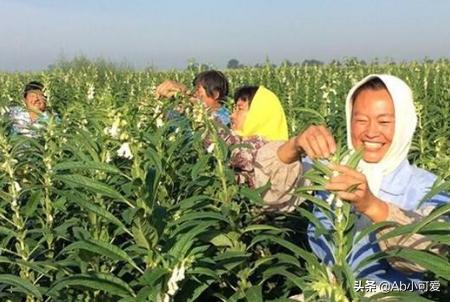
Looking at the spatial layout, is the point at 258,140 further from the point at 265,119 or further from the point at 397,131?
the point at 265,119

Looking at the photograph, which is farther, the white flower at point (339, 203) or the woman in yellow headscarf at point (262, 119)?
the woman in yellow headscarf at point (262, 119)

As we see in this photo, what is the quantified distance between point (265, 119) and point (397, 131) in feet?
6.35

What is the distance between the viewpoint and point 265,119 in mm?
4656

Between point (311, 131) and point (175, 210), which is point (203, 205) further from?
point (311, 131)

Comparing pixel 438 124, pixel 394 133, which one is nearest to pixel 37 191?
pixel 394 133

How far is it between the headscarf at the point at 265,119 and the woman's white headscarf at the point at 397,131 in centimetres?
171

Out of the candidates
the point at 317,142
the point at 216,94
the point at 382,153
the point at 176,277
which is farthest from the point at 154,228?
the point at 216,94

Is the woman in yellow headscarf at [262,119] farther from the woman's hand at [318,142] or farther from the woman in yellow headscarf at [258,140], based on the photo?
the woman's hand at [318,142]

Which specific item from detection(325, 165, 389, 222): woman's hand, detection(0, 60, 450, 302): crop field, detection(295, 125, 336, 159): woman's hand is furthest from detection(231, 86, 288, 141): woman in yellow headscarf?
detection(325, 165, 389, 222): woman's hand

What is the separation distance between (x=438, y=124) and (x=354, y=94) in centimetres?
542

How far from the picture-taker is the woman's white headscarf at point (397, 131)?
2.76 meters

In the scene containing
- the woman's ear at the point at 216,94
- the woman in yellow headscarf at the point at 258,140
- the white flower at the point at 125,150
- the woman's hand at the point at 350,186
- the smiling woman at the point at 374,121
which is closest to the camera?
the woman's hand at the point at 350,186

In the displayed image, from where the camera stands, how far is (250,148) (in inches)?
132

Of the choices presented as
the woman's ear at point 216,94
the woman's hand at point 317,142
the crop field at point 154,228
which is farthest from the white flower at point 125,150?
the woman's ear at point 216,94
